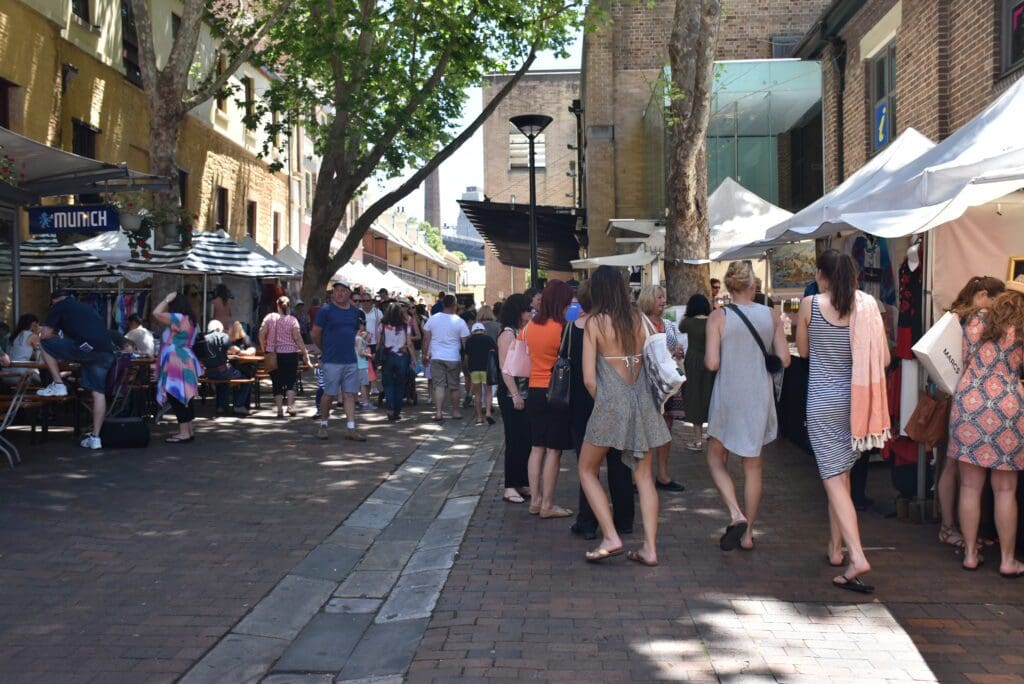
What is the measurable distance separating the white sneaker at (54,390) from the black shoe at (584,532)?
6.06 m

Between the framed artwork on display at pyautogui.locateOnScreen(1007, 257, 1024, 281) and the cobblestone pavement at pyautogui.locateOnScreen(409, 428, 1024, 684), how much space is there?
1.84m

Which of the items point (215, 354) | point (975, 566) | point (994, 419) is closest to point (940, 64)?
point (994, 419)

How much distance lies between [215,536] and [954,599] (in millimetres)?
4623

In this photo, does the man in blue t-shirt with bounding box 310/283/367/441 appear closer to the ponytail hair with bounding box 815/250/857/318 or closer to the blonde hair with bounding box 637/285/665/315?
the blonde hair with bounding box 637/285/665/315

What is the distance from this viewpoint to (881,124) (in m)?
14.4

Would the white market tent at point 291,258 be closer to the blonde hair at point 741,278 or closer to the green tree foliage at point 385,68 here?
the green tree foliage at point 385,68

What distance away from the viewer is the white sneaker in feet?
34.1

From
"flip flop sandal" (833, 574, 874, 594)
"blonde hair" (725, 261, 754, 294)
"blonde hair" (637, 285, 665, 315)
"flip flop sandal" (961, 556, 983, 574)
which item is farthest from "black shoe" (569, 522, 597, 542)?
"flip flop sandal" (961, 556, 983, 574)

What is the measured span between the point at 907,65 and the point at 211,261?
10.2m

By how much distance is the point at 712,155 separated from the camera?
21422 millimetres

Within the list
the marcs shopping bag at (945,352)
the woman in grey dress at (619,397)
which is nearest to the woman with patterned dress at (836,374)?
the marcs shopping bag at (945,352)

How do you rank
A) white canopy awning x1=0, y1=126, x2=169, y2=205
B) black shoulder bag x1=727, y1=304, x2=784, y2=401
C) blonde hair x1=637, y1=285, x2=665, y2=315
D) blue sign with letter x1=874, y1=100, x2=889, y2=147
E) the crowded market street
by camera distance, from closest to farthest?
the crowded market street
black shoulder bag x1=727, y1=304, x2=784, y2=401
blonde hair x1=637, y1=285, x2=665, y2=315
white canopy awning x1=0, y1=126, x2=169, y2=205
blue sign with letter x1=874, y1=100, x2=889, y2=147

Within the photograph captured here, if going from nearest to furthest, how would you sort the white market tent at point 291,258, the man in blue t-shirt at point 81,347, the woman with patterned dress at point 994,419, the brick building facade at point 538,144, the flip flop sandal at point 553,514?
the woman with patterned dress at point 994,419 < the flip flop sandal at point 553,514 < the man in blue t-shirt at point 81,347 < the white market tent at point 291,258 < the brick building facade at point 538,144

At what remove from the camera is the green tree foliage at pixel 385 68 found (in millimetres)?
18578
